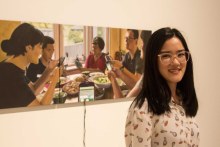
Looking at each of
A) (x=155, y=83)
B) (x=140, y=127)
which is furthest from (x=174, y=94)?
(x=140, y=127)

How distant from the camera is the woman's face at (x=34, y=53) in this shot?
72.0 inches

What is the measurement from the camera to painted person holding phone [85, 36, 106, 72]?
2.11 m

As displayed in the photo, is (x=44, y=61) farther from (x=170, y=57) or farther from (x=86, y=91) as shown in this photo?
(x=170, y=57)

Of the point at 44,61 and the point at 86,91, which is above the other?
the point at 44,61

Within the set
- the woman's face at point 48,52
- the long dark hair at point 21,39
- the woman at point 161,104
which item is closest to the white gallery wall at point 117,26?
the long dark hair at point 21,39

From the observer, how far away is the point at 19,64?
5.89 feet

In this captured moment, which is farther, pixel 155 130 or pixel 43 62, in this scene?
pixel 43 62

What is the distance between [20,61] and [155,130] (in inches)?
40.7

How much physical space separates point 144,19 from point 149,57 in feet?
4.32

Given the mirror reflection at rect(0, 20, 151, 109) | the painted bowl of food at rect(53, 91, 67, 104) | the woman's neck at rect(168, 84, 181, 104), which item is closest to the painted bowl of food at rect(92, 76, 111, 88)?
the mirror reflection at rect(0, 20, 151, 109)

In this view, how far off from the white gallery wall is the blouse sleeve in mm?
979

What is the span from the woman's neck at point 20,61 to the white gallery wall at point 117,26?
26 cm

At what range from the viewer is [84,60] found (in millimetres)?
2086

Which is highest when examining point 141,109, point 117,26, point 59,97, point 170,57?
point 117,26
